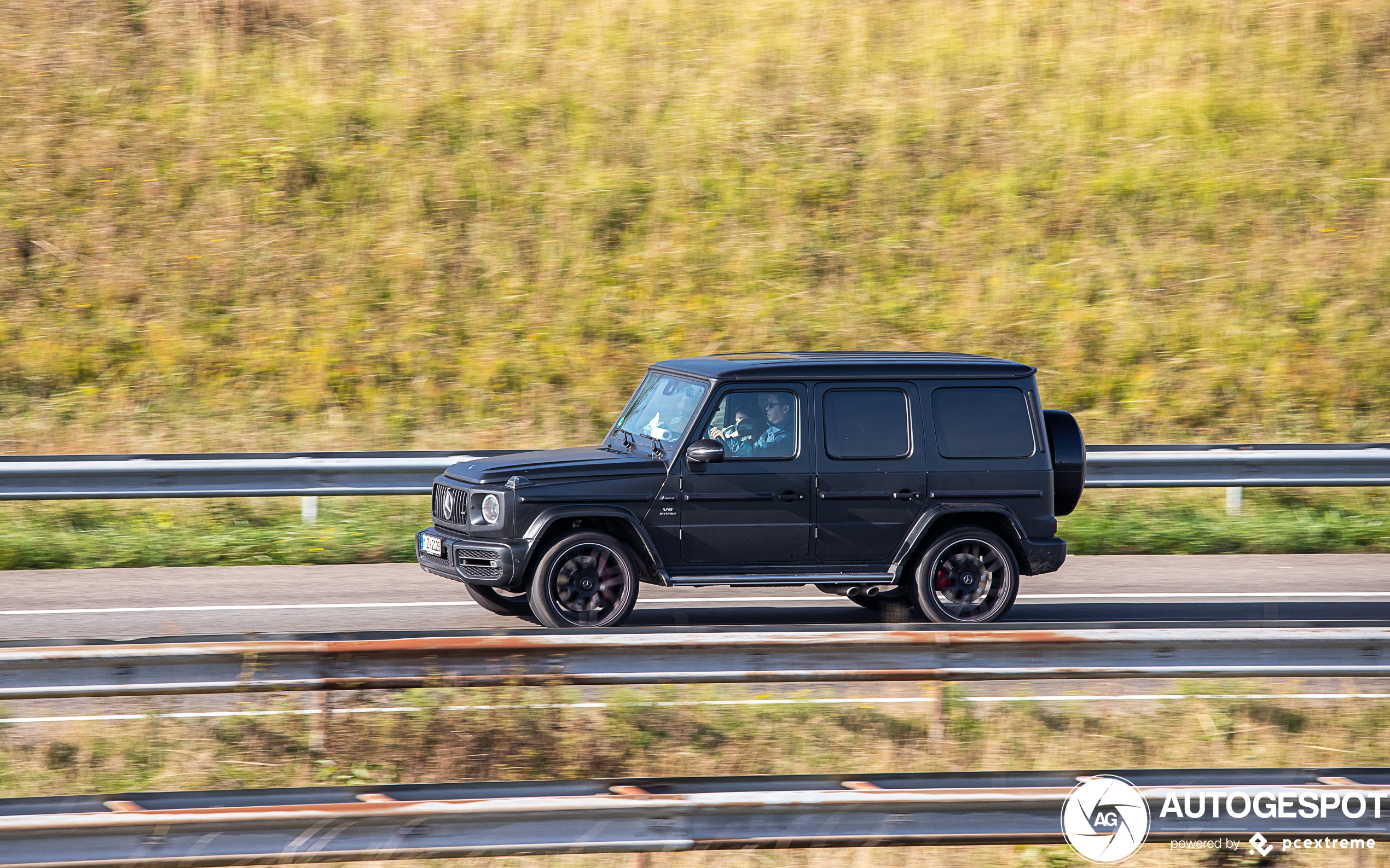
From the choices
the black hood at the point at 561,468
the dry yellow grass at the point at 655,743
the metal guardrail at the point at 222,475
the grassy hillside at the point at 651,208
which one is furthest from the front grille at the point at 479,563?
the grassy hillside at the point at 651,208

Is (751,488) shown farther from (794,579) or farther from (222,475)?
(222,475)

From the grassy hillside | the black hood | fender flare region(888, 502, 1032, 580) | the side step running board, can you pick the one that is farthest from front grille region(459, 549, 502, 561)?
the grassy hillside

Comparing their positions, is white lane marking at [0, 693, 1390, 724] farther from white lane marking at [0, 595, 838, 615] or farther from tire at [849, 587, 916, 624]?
white lane marking at [0, 595, 838, 615]

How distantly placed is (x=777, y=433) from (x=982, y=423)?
4.78ft

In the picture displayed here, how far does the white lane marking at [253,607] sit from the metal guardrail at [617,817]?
Answer: 563 centimetres

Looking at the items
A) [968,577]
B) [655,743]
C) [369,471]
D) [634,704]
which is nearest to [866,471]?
[968,577]

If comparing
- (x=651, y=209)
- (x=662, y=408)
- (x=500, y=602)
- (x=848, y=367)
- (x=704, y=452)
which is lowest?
(x=500, y=602)

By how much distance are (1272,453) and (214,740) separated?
10.5 meters

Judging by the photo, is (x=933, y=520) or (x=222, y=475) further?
(x=222, y=475)

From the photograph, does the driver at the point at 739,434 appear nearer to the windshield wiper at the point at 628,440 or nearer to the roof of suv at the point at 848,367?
the roof of suv at the point at 848,367

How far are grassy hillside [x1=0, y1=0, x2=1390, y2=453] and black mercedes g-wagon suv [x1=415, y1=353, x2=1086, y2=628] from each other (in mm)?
7752

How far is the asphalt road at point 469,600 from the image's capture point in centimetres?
897

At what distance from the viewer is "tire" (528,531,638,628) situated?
816 centimetres

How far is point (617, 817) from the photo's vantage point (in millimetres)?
4008
